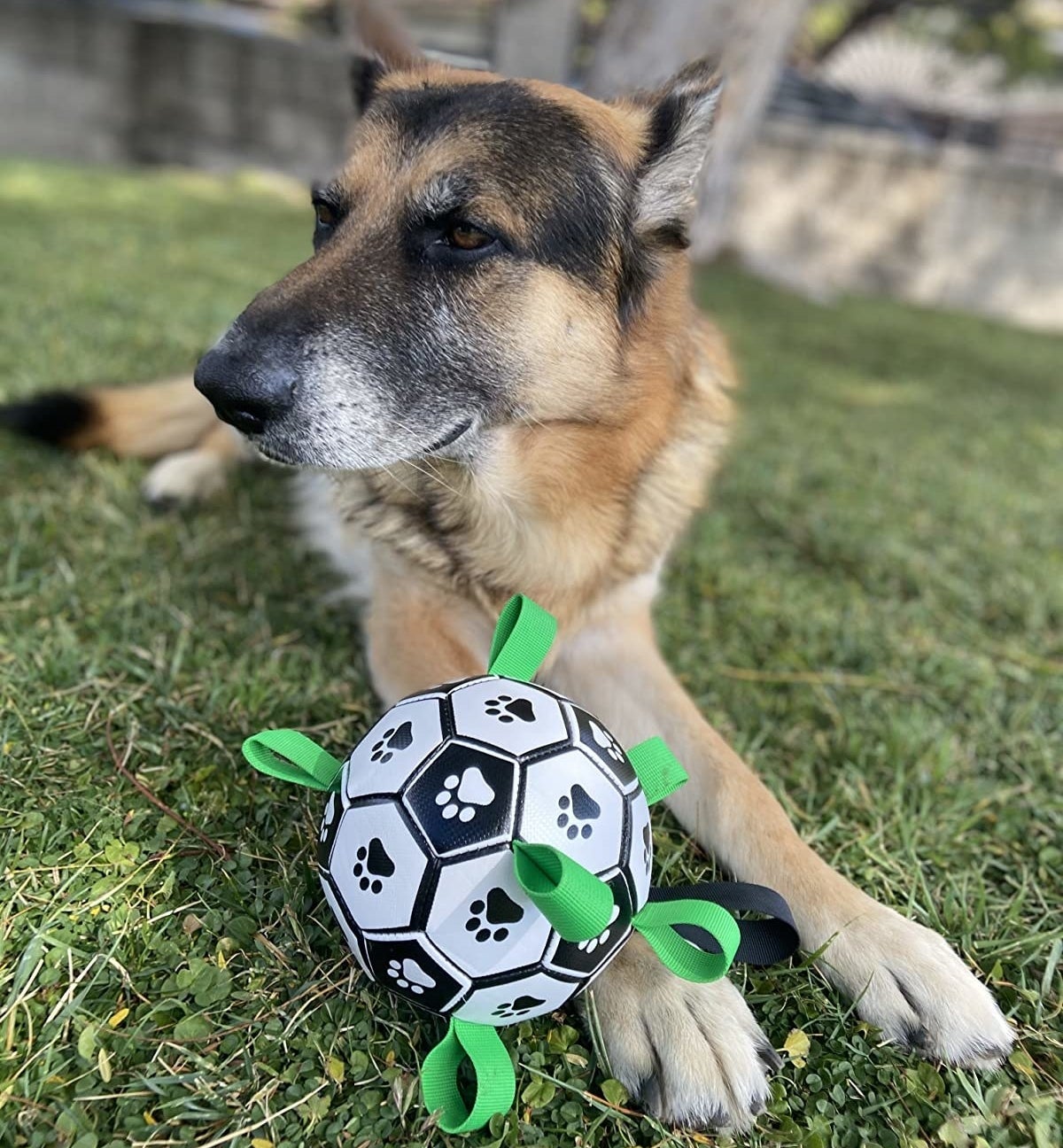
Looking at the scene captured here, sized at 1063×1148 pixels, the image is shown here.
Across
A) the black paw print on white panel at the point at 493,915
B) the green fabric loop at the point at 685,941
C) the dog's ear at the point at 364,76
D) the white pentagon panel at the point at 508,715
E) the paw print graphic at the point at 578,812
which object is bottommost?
the green fabric loop at the point at 685,941

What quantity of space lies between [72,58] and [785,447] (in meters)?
15.8

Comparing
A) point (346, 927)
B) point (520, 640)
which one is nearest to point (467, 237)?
point (520, 640)

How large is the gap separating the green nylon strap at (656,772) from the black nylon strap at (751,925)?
7.9 inches

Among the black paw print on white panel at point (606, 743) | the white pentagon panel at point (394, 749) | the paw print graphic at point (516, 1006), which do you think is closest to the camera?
the paw print graphic at point (516, 1006)

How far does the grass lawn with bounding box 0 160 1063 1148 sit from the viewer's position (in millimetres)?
1516

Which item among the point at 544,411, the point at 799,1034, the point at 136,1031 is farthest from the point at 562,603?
the point at 136,1031

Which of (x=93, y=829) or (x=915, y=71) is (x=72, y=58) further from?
(x=915, y=71)

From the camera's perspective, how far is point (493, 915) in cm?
149

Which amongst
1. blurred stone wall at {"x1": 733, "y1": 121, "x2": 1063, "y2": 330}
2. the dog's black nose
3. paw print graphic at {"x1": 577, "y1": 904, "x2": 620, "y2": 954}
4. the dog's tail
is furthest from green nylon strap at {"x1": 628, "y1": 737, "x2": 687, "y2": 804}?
blurred stone wall at {"x1": 733, "y1": 121, "x2": 1063, "y2": 330}

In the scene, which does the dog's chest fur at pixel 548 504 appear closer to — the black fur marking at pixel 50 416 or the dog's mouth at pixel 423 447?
the dog's mouth at pixel 423 447

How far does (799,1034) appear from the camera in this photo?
5.50 feet

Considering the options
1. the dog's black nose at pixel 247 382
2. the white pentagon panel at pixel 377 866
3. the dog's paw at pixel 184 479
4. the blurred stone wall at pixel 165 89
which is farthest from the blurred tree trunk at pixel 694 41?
the blurred stone wall at pixel 165 89

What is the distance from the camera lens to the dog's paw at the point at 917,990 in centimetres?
171

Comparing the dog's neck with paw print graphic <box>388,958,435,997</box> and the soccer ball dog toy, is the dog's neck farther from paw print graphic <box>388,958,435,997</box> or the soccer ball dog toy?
paw print graphic <box>388,958,435,997</box>
